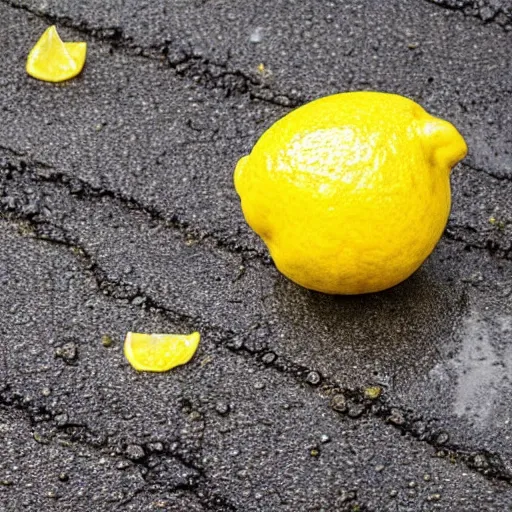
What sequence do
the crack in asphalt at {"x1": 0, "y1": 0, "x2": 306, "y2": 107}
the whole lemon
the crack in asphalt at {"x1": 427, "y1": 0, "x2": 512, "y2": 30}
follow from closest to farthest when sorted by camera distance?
the whole lemon < the crack in asphalt at {"x1": 0, "y1": 0, "x2": 306, "y2": 107} < the crack in asphalt at {"x1": 427, "y1": 0, "x2": 512, "y2": 30}

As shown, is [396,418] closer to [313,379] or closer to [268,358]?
[313,379]

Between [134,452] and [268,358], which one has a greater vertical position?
[268,358]

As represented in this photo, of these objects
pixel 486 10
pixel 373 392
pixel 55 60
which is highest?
pixel 486 10

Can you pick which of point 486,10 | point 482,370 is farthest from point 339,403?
point 486,10

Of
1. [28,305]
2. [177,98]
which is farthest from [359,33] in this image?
[28,305]

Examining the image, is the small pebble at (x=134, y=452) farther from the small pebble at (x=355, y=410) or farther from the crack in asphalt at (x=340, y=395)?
the small pebble at (x=355, y=410)

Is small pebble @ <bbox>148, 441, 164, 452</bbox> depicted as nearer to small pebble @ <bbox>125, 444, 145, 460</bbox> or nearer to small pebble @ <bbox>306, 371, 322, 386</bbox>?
small pebble @ <bbox>125, 444, 145, 460</bbox>

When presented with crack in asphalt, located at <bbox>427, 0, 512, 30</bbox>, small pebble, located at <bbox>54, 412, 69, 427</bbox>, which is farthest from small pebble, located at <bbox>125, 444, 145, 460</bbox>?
crack in asphalt, located at <bbox>427, 0, 512, 30</bbox>
